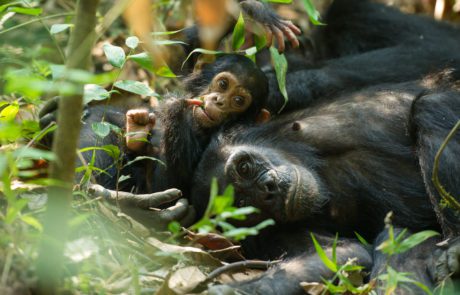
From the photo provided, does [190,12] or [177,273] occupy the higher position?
[190,12]

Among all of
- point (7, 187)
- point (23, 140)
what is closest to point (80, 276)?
point (7, 187)

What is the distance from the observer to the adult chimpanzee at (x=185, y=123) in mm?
4430

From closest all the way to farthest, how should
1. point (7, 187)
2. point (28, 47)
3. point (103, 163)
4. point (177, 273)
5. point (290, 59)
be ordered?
point (7, 187) → point (177, 273) → point (103, 163) → point (28, 47) → point (290, 59)

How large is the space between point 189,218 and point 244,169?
459 millimetres

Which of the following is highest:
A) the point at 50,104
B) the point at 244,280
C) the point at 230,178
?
the point at 50,104

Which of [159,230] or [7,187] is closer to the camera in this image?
[7,187]

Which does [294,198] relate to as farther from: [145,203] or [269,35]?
[269,35]

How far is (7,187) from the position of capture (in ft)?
8.77

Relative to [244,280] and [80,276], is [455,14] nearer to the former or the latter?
[244,280]

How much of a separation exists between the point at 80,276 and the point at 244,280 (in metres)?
1.13

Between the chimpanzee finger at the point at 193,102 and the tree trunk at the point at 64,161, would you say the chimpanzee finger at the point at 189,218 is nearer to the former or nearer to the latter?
the chimpanzee finger at the point at 193,102

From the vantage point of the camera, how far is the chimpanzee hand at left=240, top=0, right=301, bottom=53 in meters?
4.50

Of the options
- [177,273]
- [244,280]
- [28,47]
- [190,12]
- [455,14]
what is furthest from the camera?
[455,14]

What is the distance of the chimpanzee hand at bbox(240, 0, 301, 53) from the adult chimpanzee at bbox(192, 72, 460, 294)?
59cm
